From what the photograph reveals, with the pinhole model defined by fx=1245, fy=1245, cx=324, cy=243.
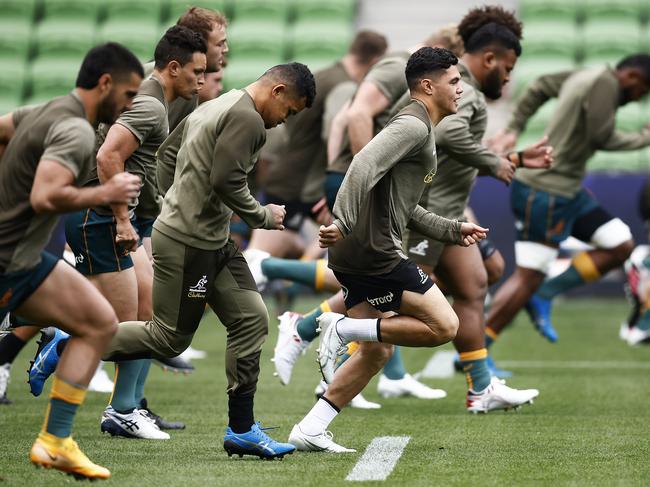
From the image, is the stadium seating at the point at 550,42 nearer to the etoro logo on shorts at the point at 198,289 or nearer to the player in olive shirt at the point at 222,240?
the player in olive shirt at the point at 222,240

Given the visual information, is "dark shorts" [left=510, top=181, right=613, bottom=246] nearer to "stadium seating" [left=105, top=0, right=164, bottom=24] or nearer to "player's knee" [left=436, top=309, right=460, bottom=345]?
"player's knee" [left=436, top=309, right=460, bottom=345]

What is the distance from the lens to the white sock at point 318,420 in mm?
6156

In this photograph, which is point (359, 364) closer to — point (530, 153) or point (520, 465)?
point (520, 465)

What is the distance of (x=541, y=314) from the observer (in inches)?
428

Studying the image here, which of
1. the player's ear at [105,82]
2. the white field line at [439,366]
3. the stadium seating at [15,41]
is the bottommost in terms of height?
the white field line at [439,366]

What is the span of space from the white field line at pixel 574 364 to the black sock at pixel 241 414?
4818 millimetres

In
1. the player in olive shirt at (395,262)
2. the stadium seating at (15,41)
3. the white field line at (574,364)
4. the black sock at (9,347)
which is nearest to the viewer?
A: the player in olive shirt at (395,262)

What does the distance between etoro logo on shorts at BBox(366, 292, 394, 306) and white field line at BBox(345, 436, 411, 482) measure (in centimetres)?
73

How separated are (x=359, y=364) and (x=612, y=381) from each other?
3.63 metres

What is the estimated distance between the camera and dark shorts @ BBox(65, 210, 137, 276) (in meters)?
6.83

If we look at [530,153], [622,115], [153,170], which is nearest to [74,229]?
[153,170]

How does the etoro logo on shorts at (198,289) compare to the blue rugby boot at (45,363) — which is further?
the blue rugby boot at (45,363)

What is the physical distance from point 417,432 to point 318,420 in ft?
2.89

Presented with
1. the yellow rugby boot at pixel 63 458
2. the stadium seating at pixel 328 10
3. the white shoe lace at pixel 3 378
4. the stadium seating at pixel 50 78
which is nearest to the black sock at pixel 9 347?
the white shoe lace at pixel 3 378
